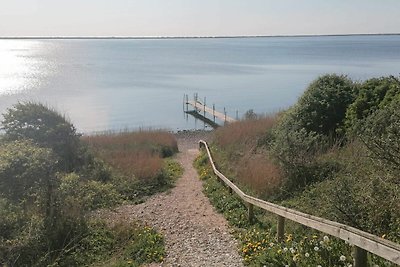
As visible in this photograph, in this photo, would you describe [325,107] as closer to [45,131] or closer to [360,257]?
[45,131]

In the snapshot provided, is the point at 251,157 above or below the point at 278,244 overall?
below

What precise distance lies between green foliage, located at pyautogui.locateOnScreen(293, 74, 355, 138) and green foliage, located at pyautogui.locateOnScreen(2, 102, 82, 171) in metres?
8.67

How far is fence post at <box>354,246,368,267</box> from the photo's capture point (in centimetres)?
533

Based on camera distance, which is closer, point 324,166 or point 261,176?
point 324,166

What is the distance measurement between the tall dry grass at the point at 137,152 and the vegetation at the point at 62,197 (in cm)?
7

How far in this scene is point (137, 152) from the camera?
20.5 metres

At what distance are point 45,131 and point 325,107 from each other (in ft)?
34.6

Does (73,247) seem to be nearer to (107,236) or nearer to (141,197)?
(107,236)

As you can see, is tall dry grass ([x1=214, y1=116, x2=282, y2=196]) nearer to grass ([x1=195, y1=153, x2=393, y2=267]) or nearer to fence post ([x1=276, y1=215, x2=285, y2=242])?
grass ([x1=195, y1=153, x2=393, y2=267])

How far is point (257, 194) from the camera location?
1200 centimetres

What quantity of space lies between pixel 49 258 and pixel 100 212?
326cm

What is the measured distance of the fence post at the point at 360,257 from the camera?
5.33 m

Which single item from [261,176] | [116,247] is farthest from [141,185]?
[116,247]

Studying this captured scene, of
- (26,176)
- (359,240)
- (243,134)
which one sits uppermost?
(359,240)
